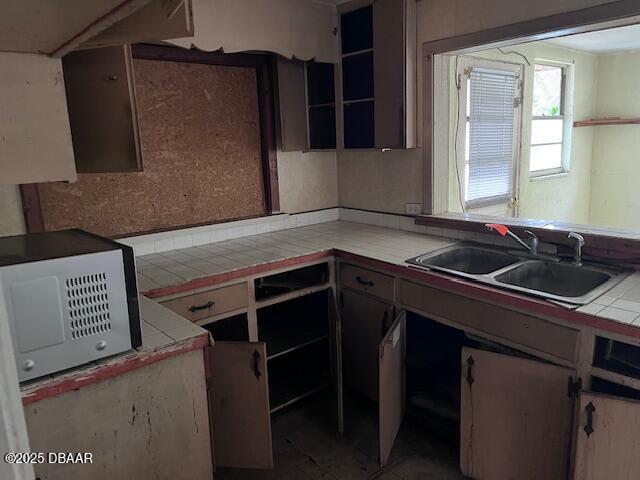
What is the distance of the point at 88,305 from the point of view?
46.3 inches

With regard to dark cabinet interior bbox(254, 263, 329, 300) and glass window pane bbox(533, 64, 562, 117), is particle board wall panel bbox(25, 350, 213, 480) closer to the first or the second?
dark cabinet interior bbox(254, 263, 329, 300)

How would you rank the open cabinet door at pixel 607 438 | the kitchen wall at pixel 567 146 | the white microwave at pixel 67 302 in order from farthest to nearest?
the kitchen wall at pixel 567 146 < the open cabinet door at pixel 607 438 < the white microwave at pixel 67 302

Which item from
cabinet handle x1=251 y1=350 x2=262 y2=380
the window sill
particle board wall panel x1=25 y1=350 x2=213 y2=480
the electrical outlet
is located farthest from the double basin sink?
the window sill

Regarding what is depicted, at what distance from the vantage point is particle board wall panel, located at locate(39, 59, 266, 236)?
2.31 m

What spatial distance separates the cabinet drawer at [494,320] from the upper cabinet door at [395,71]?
92 cm

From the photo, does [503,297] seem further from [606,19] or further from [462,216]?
[606,19]

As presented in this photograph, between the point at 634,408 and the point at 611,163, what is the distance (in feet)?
14.5

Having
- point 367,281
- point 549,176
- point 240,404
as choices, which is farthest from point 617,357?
point 549,176

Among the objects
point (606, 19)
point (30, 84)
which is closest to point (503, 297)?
point (606, 19)

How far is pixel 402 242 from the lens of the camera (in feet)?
8.43

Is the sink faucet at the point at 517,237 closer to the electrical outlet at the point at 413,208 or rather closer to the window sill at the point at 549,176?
the electrical outlet at the point at 413,208

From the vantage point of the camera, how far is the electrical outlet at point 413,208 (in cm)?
277

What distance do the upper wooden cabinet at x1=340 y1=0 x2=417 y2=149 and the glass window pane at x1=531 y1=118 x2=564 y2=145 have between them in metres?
2.12

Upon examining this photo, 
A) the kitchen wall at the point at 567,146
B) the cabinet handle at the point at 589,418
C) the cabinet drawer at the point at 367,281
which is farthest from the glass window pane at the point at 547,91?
the cabinet handle at the point at 589,418
